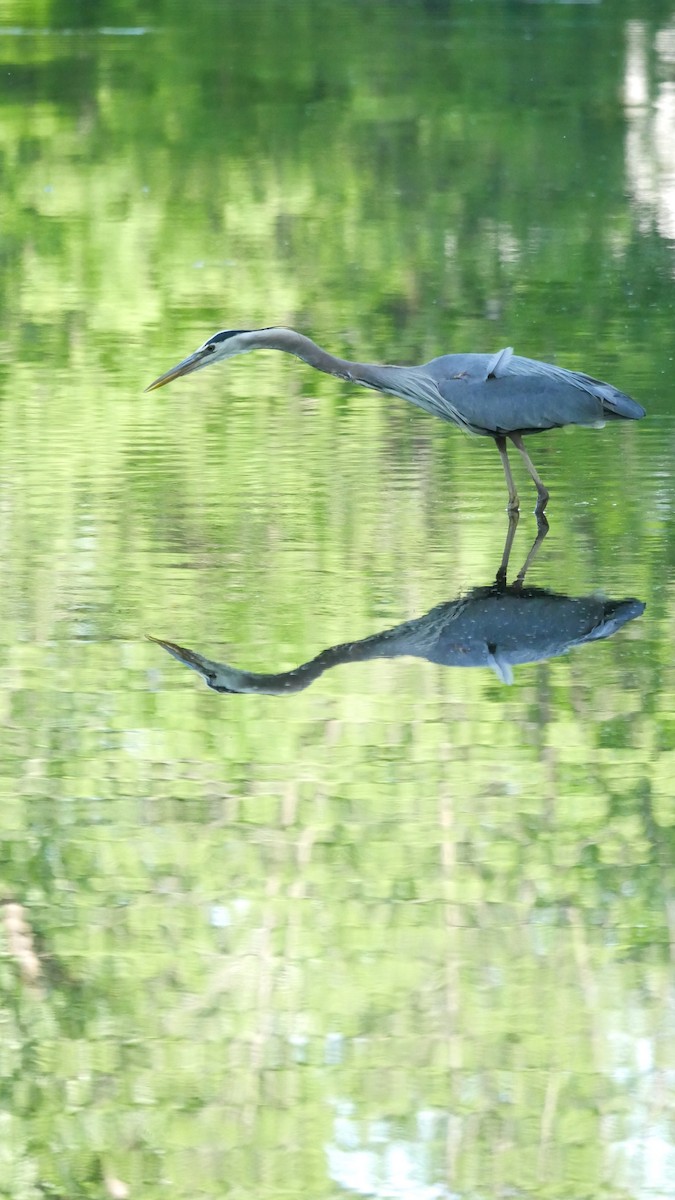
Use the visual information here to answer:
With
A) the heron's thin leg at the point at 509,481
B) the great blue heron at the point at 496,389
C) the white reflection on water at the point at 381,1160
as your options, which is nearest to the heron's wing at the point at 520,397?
the great blue heron at the point at 496,389

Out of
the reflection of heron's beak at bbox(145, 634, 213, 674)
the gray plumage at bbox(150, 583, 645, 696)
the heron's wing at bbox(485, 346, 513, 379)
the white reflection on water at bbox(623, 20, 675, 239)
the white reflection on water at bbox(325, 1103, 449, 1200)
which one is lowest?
the white reflection on water at bbox(623, 20, 675, 239)

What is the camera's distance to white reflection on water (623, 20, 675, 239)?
1701cm

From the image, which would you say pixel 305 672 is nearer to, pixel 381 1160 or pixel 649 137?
pixel 381 1160

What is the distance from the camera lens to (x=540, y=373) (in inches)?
343

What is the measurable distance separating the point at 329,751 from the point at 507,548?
7.39 feet

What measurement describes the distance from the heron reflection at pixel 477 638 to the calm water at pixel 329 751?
1.0 inches

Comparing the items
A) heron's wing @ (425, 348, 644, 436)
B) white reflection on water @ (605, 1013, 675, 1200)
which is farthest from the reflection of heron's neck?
white reflection on water @ (605, 1013, 675, 1200)

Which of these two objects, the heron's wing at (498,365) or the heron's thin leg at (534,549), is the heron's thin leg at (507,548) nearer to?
the heron's thin leg at (534,549)

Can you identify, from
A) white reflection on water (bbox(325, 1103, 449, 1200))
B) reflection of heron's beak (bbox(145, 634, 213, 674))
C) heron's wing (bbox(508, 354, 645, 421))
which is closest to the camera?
white reflection on water (bbox(325, 1103, 449, 1200))

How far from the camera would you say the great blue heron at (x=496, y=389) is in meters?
8.66

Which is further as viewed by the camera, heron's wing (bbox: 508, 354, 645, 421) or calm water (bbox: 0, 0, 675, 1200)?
heron's wing (bbox: 508, 354, 645, 421)

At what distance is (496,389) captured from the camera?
8.67 metres

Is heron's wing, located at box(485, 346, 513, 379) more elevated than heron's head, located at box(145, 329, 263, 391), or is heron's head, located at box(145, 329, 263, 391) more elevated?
A: heron's head, located at box(145, 329, 263, 391)

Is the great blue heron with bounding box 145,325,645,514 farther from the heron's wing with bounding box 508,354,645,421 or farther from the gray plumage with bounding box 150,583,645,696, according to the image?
the gray plumage with bounding box 150,583,645,696
